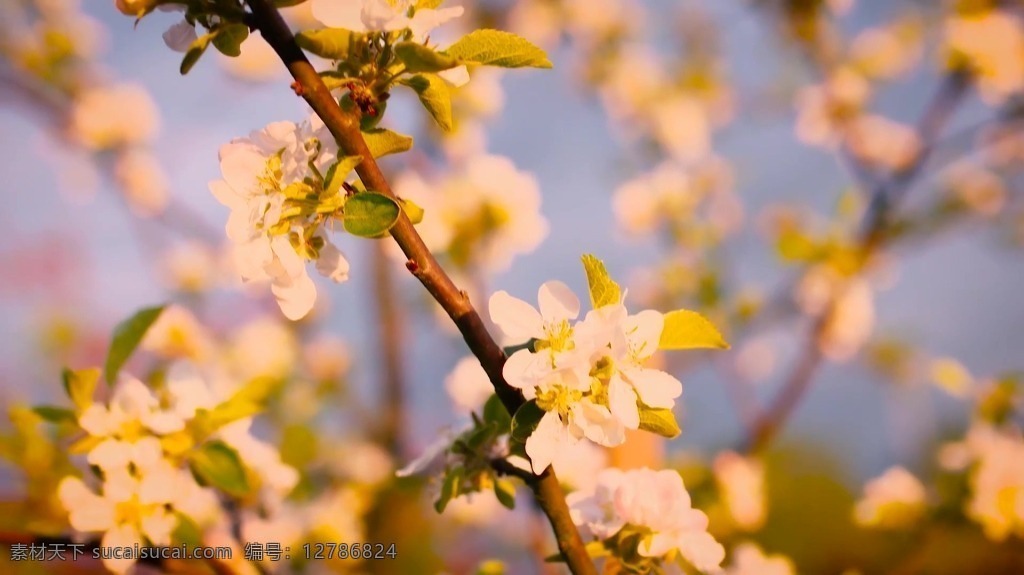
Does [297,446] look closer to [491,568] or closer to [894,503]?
[491,568]

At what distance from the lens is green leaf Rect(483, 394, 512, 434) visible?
0.40m

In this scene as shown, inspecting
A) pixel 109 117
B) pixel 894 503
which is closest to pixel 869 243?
pixel 894 503

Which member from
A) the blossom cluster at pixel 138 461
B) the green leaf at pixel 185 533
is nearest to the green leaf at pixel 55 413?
the blossom cluster at pixel 138 461

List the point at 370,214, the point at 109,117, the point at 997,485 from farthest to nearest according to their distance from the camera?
1. the point at 109,117
2. the point at 997,485
3. the point at 370,214

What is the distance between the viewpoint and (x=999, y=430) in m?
0.80

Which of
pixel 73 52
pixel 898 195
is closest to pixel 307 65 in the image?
pixel 898 195

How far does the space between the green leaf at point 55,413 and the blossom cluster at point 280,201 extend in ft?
0.86

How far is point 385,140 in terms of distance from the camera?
354 mm

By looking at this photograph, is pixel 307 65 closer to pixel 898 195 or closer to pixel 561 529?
pixel 561 529

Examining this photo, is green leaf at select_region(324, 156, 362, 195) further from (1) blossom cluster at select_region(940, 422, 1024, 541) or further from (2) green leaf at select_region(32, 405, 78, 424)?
(1) blossom cluster at select_region(940, 422, 1024, 541)

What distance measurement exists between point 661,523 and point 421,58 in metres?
0.29

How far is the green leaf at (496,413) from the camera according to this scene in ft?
1.30

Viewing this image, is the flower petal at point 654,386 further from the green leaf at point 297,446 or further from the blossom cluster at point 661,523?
the green leaf at point 297,446

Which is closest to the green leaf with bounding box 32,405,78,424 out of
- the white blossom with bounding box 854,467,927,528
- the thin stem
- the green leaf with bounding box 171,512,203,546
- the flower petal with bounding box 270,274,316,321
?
the green leaf with bounding box 171,512,203,546
